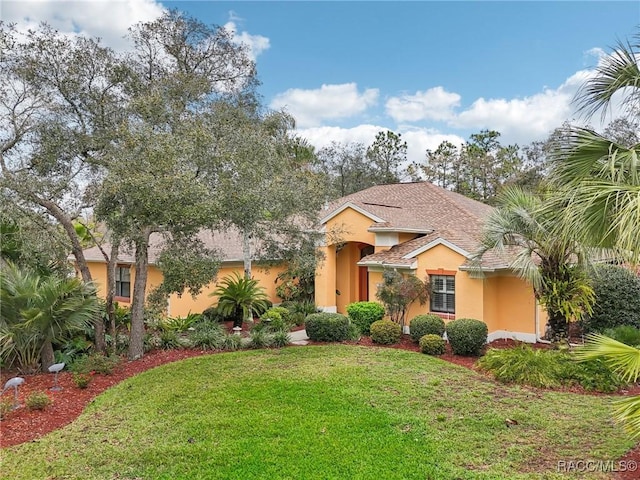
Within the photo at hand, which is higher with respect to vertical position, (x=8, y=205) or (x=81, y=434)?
(x=8, y=205)

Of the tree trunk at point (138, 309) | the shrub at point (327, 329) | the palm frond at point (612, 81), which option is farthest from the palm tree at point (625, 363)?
the tree trunk at point (138, 309)

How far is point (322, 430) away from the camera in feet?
21.6

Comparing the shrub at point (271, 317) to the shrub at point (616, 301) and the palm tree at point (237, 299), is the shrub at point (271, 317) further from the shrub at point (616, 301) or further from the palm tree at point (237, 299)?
the shrub at point (616, 301)

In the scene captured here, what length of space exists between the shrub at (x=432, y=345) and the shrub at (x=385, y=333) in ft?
4.34

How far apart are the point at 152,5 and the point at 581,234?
12.8 metres

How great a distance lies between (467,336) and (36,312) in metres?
11.1

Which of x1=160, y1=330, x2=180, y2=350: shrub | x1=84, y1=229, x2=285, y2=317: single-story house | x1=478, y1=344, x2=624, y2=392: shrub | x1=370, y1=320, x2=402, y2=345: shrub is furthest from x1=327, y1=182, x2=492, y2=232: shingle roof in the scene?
x1=160, y1=330, x2=180, y2=350: shrub

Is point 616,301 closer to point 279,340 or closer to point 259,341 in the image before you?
point 279,340

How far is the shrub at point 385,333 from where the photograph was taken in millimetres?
13711

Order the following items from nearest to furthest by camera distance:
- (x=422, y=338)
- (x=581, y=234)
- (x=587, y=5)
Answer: (x=581, y=234)
(x=587, y=5)
(x=422, y=338)

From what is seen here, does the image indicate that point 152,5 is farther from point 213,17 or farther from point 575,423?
point 575,423

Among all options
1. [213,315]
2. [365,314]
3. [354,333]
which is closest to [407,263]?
[365,314]

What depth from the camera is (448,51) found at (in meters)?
17.6

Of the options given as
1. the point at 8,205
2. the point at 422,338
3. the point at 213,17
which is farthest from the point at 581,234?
the point at 213,17
